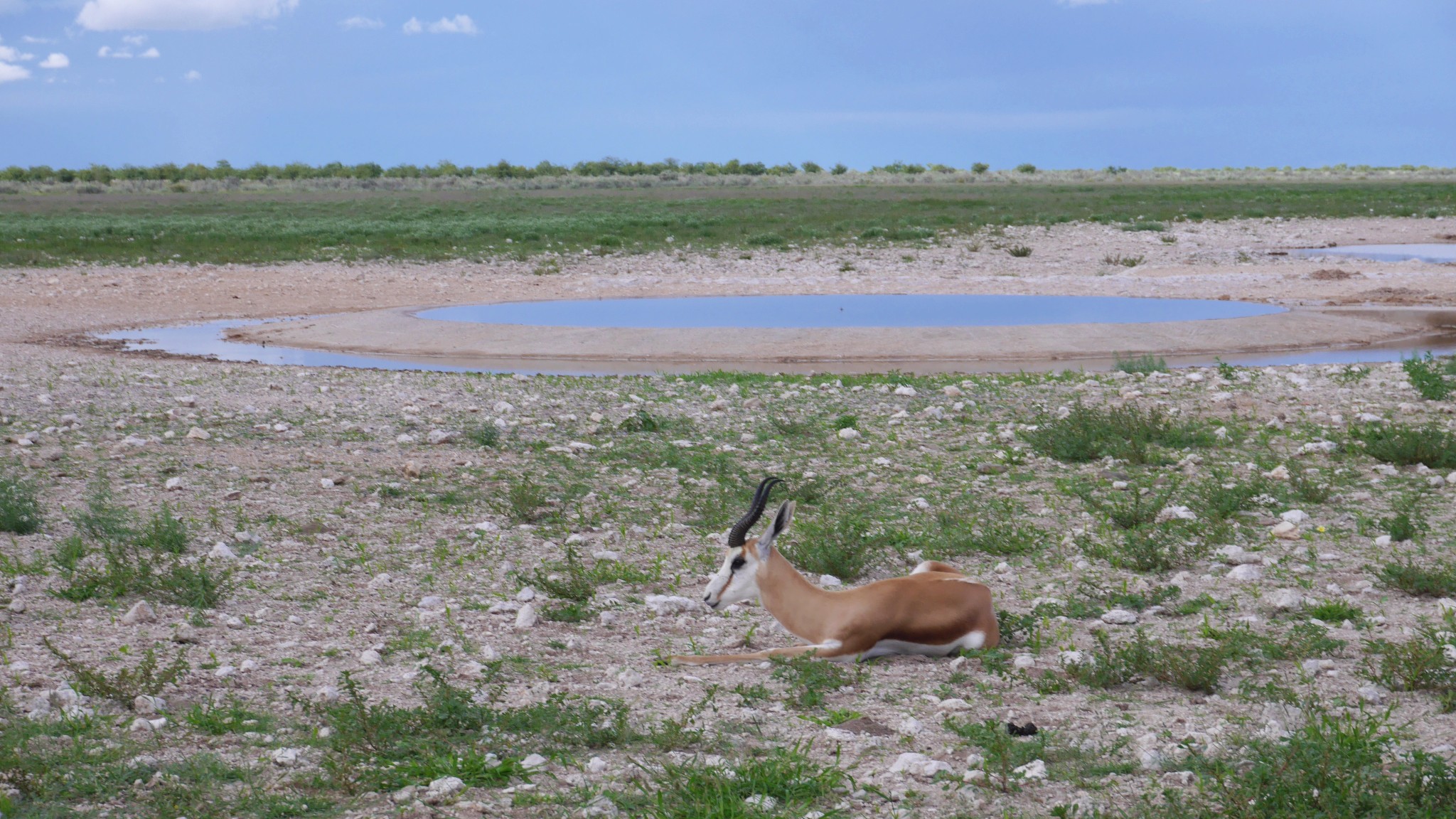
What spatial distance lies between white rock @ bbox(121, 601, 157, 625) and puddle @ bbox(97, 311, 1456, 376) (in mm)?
11349

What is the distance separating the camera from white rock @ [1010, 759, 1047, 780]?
17.2 feet

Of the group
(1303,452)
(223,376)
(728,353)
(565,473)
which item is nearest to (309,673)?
(565,473)

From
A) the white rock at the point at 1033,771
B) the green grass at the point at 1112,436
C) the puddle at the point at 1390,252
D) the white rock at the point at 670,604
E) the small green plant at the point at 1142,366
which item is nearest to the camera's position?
the white rock at the point at 1033,771

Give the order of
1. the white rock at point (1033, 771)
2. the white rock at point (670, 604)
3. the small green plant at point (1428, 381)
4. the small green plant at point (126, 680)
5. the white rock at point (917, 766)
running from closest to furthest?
the white rock at point (1033, 771), the white rock at point (917, 766), the small green plant at point (126, 680), the white rock at point (670, 604), the small green plant at point (1428, 381)

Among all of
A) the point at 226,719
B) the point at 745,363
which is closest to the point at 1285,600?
the point at 226,719

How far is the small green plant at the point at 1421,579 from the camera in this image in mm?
7711

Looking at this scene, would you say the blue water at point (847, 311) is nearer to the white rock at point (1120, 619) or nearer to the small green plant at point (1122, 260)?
the small green plant at point (1122, 260)

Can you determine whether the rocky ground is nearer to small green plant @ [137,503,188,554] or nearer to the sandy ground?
small green plant @ [137,503,188,554]

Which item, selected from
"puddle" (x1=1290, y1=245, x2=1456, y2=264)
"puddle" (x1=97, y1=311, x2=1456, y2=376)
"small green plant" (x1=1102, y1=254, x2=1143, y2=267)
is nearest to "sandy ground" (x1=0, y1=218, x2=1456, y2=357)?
"small green plant" (x1=1102, y1=254, x2=1143, y2=267)

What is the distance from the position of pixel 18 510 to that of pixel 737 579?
581 cm

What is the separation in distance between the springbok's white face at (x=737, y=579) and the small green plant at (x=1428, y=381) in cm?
1109

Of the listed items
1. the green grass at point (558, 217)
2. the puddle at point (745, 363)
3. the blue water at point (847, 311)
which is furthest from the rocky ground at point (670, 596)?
the green grass at point (558, 217)

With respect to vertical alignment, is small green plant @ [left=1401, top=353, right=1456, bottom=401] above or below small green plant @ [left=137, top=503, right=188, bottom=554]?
above

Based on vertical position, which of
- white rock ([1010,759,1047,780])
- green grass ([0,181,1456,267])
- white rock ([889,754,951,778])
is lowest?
white rock ([889,754,951,778])
